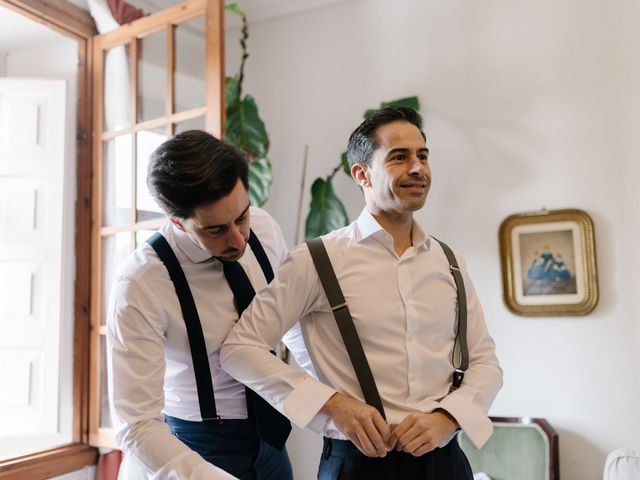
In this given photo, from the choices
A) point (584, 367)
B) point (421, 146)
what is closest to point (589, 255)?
point (584, 367)

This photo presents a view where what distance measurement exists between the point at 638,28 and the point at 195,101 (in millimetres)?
1828

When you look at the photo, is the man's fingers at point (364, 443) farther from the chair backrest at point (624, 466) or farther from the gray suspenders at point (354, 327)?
the chair backrest at point (624, 466)

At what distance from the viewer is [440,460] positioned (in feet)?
3.96

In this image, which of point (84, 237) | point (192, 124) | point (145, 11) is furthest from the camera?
point (145, 11)

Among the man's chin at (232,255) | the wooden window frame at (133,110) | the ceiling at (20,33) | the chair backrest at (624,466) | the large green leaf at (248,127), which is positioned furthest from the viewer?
the large green leaf at (248,127)

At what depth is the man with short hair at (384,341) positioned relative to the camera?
3.76 ft

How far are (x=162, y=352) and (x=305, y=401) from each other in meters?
0.32

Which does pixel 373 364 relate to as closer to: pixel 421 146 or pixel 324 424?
pixel 324 424

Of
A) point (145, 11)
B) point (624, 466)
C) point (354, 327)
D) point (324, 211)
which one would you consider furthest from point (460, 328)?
point (145, 11)

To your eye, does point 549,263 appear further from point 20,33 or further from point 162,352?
point 20,33

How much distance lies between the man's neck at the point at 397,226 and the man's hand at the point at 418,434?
37 centimetres

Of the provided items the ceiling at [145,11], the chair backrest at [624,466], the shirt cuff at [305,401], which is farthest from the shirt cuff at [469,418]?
the ceiling at [145,11]

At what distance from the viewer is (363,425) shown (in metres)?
1.09

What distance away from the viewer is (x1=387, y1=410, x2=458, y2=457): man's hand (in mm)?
1102
